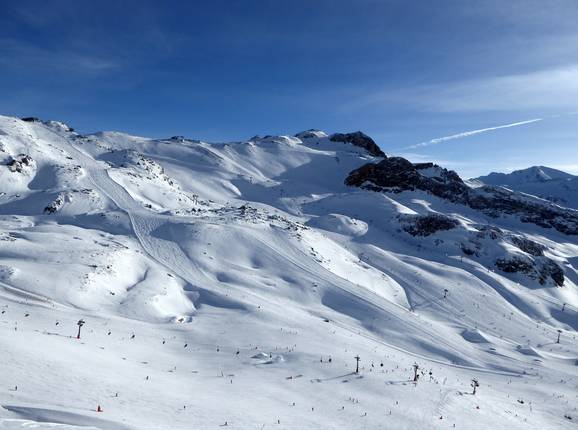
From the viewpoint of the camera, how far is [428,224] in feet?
237

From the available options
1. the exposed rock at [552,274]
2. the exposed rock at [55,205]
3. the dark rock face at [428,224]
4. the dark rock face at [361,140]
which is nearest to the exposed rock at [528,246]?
the exposed rock at [552,274]

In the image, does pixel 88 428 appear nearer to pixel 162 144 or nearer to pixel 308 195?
pixel 308 195

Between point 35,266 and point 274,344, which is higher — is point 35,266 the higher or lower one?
the higher one

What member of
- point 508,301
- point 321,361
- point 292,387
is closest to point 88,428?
point 292,387

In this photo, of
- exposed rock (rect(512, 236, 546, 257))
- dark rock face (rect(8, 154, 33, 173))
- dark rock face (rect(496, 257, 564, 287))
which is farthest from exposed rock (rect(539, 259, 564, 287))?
dark rock face (rect(8, 154, 33, 173))

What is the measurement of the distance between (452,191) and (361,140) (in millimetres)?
38214

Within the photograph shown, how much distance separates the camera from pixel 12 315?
23766 mm

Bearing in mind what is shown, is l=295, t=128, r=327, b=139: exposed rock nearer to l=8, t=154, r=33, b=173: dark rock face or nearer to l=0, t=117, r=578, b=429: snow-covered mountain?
l=0, t=117, r=578, b=429: snow-covered mountain

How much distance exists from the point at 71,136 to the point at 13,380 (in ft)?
283

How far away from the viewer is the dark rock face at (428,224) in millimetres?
71000

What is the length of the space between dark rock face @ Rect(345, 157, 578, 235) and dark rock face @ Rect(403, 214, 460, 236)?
21.8 m

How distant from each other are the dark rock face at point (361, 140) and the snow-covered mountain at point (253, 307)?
45383 millimetres

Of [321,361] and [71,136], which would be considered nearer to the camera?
[321,361]

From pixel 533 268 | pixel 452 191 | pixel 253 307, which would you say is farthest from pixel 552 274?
pixel 253 307
